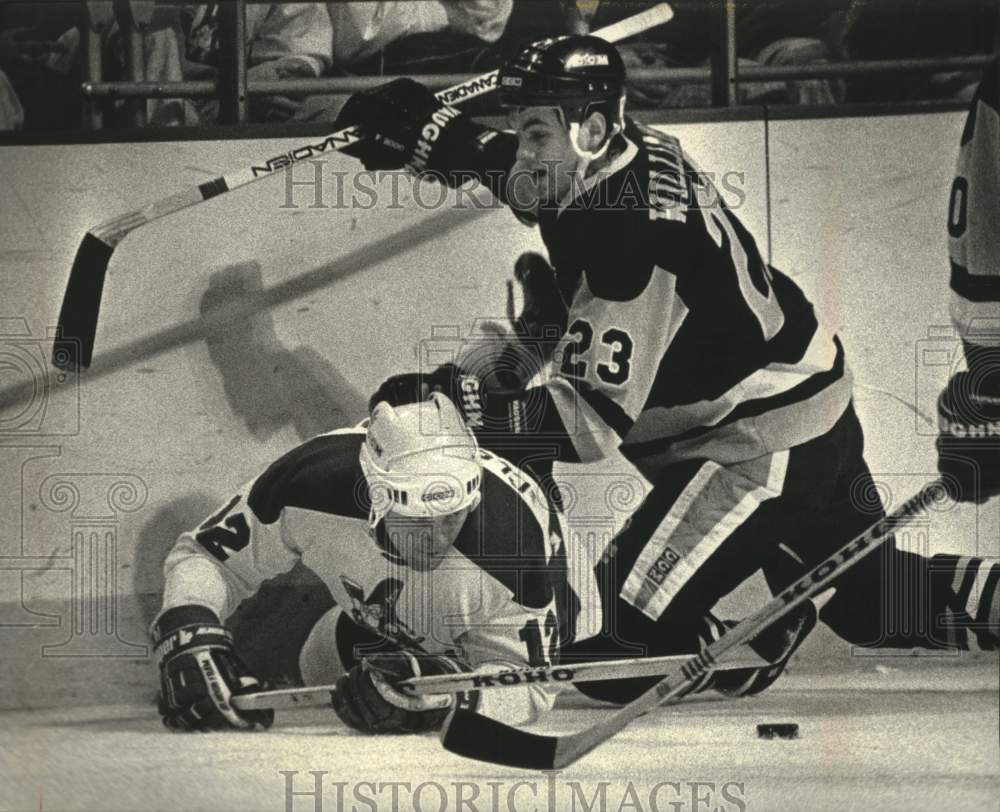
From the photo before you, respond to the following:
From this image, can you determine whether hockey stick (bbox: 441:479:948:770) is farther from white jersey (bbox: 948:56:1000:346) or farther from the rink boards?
white jersey (bbox: 948:56:1000:346)

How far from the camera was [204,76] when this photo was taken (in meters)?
2.02

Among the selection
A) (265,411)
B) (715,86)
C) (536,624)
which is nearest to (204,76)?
(265,411)

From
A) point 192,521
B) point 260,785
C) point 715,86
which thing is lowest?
point 260,785

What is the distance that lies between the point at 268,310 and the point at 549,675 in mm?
870

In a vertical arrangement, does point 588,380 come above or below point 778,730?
above

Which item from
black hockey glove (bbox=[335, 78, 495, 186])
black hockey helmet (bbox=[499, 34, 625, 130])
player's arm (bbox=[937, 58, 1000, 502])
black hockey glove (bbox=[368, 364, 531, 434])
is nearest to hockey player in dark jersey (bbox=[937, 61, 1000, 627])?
player's arm (bbox=[937, 58, 1000, 502])

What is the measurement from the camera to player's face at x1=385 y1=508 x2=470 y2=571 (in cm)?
195

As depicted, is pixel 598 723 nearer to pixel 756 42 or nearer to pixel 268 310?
pixel 268 310

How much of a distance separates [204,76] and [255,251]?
14.1 inches

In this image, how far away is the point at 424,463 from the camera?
1.94m

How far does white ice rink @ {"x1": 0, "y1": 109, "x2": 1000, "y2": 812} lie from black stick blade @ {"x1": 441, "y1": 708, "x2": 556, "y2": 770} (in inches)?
1.1

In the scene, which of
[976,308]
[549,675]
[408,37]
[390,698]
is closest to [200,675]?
[390,698]

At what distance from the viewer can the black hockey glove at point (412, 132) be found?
6.50 ft

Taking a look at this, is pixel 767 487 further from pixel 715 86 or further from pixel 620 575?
pixel 715 86
